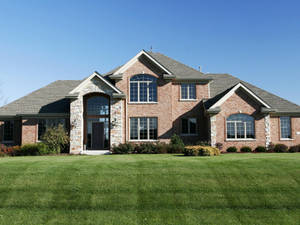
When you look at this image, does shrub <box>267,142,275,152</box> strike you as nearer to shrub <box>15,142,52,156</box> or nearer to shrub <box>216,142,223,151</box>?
shrub <box>216,142,223,151</box>

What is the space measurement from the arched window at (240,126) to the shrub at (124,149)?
9059mm

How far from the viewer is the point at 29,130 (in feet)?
78.8

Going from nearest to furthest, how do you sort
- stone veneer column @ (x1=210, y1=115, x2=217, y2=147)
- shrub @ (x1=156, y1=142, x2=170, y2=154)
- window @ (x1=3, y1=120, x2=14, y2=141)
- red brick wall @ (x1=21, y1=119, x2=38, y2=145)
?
shrub @ (x1=156, y1=142, x2=170, y2=154) < stone veneer column @ (x1=210, y1=115, x2=217, y2=147) < red brick wall @ (x1=21, y1=119, x2=38, y2=145) < window @ (x1=3, y1=120, x2=14, y2=141)

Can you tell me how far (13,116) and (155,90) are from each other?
14600mm

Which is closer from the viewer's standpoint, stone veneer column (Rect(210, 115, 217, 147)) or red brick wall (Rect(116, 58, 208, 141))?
stone veneer column (Rect(210, 115, 217, 147))

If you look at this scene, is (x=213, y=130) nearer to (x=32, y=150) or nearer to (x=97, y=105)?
(x=97, y=105)

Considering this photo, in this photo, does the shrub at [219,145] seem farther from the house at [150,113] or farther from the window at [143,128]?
the window at [143,128]

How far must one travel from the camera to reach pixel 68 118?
2425 centimetres

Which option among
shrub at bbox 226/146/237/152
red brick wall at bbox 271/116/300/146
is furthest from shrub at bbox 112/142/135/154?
red brick wall at bbox 271/116/300/146

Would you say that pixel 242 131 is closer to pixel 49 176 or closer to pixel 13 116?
pixel 49 176

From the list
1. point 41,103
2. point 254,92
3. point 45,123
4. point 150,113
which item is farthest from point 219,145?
point 41,103

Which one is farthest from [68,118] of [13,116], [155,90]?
[155,90]

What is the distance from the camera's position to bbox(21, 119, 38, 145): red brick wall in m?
24.0

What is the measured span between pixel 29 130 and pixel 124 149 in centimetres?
1008
